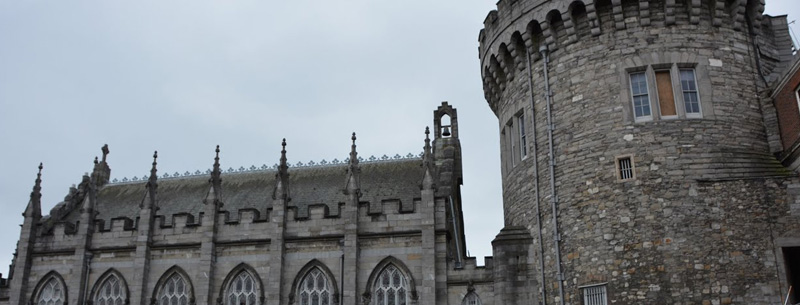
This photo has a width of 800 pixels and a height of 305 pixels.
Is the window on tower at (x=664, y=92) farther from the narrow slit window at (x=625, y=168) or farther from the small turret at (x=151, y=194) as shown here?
the small turret at (x=151, y=194)

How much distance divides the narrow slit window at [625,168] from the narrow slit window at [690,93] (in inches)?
86.9

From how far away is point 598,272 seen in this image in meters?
21.1

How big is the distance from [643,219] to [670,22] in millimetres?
5978

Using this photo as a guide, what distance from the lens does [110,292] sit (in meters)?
28.2

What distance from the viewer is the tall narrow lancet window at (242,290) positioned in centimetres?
2685

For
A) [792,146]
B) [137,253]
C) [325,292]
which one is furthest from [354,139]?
[792,146]

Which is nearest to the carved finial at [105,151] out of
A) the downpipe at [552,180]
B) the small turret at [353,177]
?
the small turret at [353,177]

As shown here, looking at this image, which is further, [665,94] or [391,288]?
[391,288]

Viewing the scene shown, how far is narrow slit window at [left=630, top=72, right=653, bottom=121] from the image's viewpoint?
73.8 feet

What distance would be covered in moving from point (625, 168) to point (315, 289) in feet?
35.6

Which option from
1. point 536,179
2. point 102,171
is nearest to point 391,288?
point 536,179

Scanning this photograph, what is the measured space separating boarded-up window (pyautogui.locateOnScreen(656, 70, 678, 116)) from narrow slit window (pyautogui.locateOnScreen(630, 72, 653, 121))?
0.38 meters

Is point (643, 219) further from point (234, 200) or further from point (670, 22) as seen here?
point (234, 200)

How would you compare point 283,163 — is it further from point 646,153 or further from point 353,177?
point 646,153
